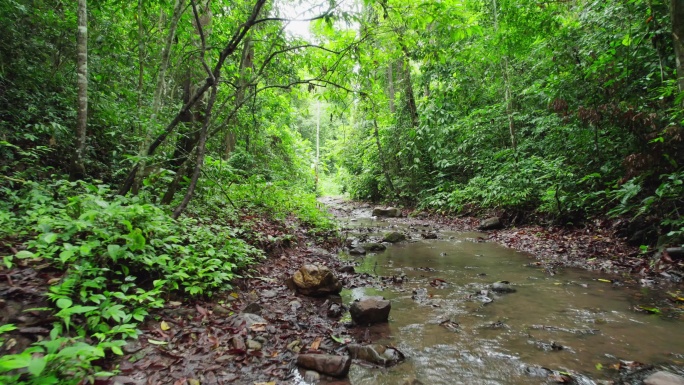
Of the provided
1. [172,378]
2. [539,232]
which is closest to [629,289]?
[539,232]

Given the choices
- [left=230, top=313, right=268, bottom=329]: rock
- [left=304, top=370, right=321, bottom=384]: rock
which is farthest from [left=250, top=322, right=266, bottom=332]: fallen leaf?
[left=304, top=370, right=321, bottom=384]: rock

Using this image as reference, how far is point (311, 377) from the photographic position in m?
2.82

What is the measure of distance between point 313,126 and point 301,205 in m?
39.7

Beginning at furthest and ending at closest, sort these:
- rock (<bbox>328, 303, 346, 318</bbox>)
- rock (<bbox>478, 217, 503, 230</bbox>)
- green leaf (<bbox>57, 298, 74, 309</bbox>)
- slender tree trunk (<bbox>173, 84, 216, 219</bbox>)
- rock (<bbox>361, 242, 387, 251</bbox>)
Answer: rock (<bbox>478, 217, 503, 230</bbox>) → rock (<bbox>361, 242, 387, 251</bbox>) → slender tree trunk (<bbox>173, 84, 216, 219</bbox>) → rock (<bbox>328, 303, 346, 318</bbox>) → green leaf (<bbox>57, 298, 74, 309</bbox>)

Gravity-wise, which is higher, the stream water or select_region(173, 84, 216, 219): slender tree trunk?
select_region(173, 84, 216, 219): slender tree trunk

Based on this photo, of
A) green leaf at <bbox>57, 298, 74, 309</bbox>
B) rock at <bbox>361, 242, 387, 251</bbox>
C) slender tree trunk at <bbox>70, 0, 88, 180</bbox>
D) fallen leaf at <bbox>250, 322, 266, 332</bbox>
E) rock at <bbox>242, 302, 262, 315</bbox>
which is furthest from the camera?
rock at <bbox>361, 242, 387, 251</bbox>

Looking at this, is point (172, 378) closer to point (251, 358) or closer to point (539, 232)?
point (251, 358)

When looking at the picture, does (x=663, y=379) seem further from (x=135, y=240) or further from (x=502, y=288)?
(x=135, y=240)

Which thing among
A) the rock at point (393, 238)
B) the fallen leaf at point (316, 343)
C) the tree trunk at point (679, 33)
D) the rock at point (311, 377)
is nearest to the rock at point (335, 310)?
the fallen leaf at point (316, 343)

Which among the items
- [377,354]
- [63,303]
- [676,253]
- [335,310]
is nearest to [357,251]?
[335,310]

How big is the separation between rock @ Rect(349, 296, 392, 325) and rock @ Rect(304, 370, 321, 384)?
113 centimetres

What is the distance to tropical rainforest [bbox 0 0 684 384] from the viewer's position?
3078 millimetres

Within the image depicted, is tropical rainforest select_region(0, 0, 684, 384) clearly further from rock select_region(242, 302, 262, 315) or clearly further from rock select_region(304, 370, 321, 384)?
rock select_region(304, 370, 321, 384)

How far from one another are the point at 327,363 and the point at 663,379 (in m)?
2.76
